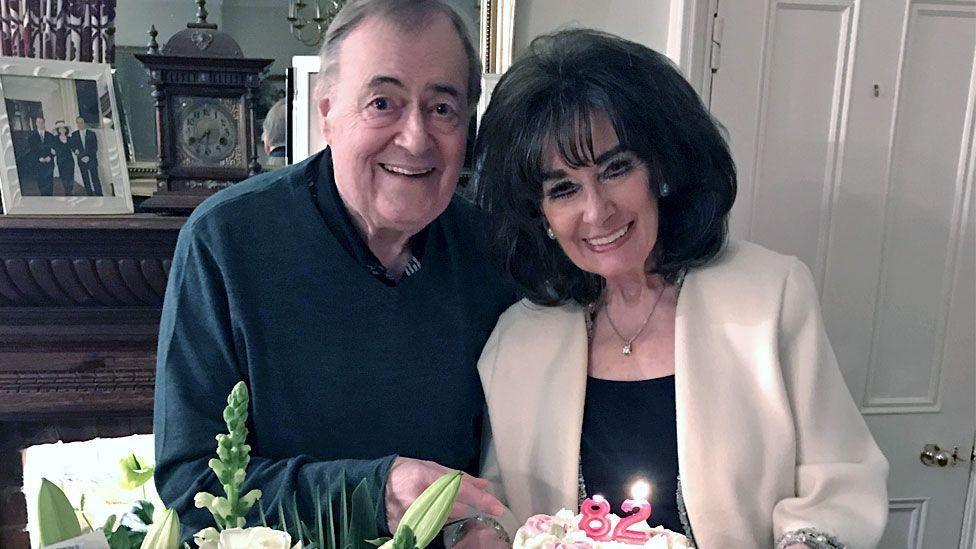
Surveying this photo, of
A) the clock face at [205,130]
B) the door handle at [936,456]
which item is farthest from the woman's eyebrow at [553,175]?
the door handle at [936,456]

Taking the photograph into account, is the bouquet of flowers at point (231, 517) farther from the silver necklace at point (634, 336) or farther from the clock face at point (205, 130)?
the clock face at point (205, 130)

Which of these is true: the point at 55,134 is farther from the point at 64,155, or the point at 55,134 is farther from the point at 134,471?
the point at 134,471

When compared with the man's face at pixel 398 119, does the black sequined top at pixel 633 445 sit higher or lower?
lower

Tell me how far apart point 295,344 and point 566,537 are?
53 centimetres

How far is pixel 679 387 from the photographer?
3.61ft

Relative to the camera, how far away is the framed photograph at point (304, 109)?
1.61m

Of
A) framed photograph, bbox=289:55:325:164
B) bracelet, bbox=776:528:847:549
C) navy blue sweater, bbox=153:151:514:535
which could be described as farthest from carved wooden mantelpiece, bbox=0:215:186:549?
bracelet, bbox=776:528:847:549

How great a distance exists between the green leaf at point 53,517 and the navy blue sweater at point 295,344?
1.50 ft

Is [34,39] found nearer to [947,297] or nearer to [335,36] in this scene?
[335,36]

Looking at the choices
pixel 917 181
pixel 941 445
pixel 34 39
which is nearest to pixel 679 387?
pixel 917 181

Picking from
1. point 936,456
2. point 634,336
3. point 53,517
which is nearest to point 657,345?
point 634,336

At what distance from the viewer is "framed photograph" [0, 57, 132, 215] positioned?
1531mm

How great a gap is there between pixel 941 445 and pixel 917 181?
676mm

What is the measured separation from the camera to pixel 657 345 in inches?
46.8
